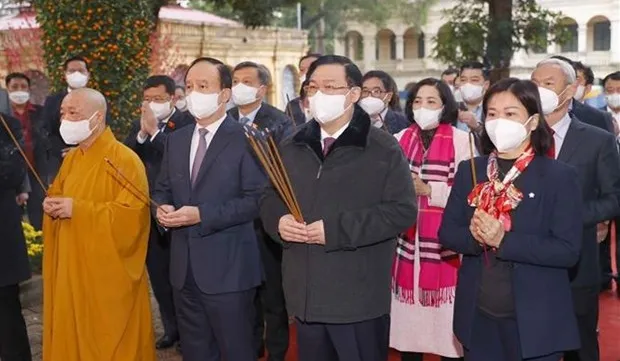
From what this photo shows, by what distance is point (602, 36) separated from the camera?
34.1 metres

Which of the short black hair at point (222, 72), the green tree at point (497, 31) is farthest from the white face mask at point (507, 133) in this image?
the green tree at point (497, 31)

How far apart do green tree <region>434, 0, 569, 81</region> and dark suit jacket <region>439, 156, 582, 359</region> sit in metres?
7.59

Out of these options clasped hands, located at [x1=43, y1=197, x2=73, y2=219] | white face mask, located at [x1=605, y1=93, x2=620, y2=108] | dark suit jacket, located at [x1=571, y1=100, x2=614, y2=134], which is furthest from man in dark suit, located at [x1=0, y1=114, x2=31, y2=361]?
white face mask, located at [x1=605, y1=93, x2=620, y2=108]

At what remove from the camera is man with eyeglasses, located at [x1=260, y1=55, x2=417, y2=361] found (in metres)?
3.05

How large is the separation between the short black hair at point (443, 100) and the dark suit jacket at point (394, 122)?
115 cm

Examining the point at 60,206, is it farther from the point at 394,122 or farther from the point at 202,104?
the point at 394,122

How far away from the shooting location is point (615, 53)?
3256cm

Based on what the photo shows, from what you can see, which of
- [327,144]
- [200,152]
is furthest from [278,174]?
[200,152]

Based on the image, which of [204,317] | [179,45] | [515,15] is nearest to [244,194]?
[204,317]

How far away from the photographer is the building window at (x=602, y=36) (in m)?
33.7

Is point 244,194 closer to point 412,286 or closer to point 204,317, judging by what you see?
point 204,317

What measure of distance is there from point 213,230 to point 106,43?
426 centimetres

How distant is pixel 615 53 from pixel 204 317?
108 feet

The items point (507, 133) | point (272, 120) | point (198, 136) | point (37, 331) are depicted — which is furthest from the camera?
point (37, 331)
